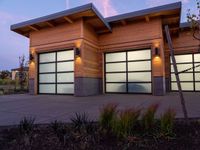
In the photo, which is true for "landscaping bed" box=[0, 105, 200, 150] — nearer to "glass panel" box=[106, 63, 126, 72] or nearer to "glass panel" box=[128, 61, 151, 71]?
"glass panel" box=[128, 61, 151, 71]

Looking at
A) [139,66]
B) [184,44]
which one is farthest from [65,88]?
[184,44]

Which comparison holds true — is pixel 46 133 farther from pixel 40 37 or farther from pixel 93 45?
pixel 40 37

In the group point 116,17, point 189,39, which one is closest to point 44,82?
point 116,17

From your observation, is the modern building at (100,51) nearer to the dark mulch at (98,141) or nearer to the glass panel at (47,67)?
→ the glass panel at (47,67)

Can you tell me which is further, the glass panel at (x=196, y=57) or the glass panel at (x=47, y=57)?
the glass panel at (x=196, y=57)

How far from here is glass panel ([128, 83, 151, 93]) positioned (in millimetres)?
13114

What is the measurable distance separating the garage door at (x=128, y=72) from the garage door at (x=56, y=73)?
2.89m

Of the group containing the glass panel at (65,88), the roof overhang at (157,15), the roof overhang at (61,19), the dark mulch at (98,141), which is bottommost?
the dark mulch at (98,141)

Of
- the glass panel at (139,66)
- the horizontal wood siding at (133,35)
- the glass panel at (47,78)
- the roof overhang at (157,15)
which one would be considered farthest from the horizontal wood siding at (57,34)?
the glass panel at (139,66)

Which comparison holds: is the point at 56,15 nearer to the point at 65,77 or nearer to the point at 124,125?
the point at 65,77

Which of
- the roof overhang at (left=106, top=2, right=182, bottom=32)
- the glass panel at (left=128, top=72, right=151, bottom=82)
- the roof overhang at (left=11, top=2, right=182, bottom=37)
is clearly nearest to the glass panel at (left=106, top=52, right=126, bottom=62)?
the glass panel at (left=128, top=72, right=151, bottom=82)

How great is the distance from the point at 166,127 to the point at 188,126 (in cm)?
84

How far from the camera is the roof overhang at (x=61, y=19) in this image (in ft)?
37.4

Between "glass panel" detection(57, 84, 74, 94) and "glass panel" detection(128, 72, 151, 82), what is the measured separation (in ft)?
13.3
